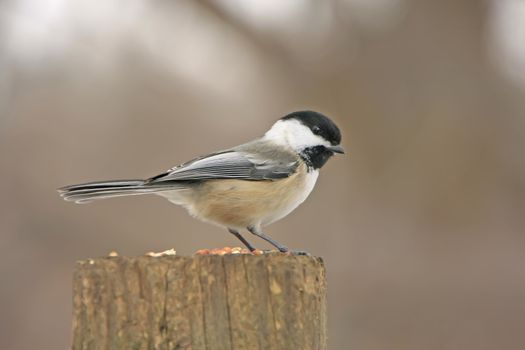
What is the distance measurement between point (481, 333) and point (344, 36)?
385 cm

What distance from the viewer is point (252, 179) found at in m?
3.51

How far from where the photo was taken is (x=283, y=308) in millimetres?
2117

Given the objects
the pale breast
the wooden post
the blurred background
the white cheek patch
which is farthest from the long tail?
the blurred background

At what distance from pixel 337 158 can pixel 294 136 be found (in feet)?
15.4

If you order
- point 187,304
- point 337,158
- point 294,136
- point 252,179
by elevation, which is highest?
point 337,158

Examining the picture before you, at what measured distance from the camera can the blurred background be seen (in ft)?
23.5

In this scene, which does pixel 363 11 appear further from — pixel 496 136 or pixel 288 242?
pixel 288 242

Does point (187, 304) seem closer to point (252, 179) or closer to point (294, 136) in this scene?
point (252, 179)

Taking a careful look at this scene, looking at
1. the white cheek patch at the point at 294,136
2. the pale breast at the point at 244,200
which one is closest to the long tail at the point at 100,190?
the pale breast at the point at 244,200

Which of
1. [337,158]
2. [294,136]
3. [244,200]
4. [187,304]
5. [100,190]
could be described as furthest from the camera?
[337,158]

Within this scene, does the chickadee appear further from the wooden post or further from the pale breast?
the wooden post

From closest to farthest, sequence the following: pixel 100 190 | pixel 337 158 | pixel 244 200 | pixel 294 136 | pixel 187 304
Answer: pixel 187 304
pixel 100 190
pixel 244 200
pixel 294 136
pixel 337 158

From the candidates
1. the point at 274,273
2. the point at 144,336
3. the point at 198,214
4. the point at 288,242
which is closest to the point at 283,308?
the point at 274,273

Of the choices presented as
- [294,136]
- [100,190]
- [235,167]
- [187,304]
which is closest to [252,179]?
[235,167]
